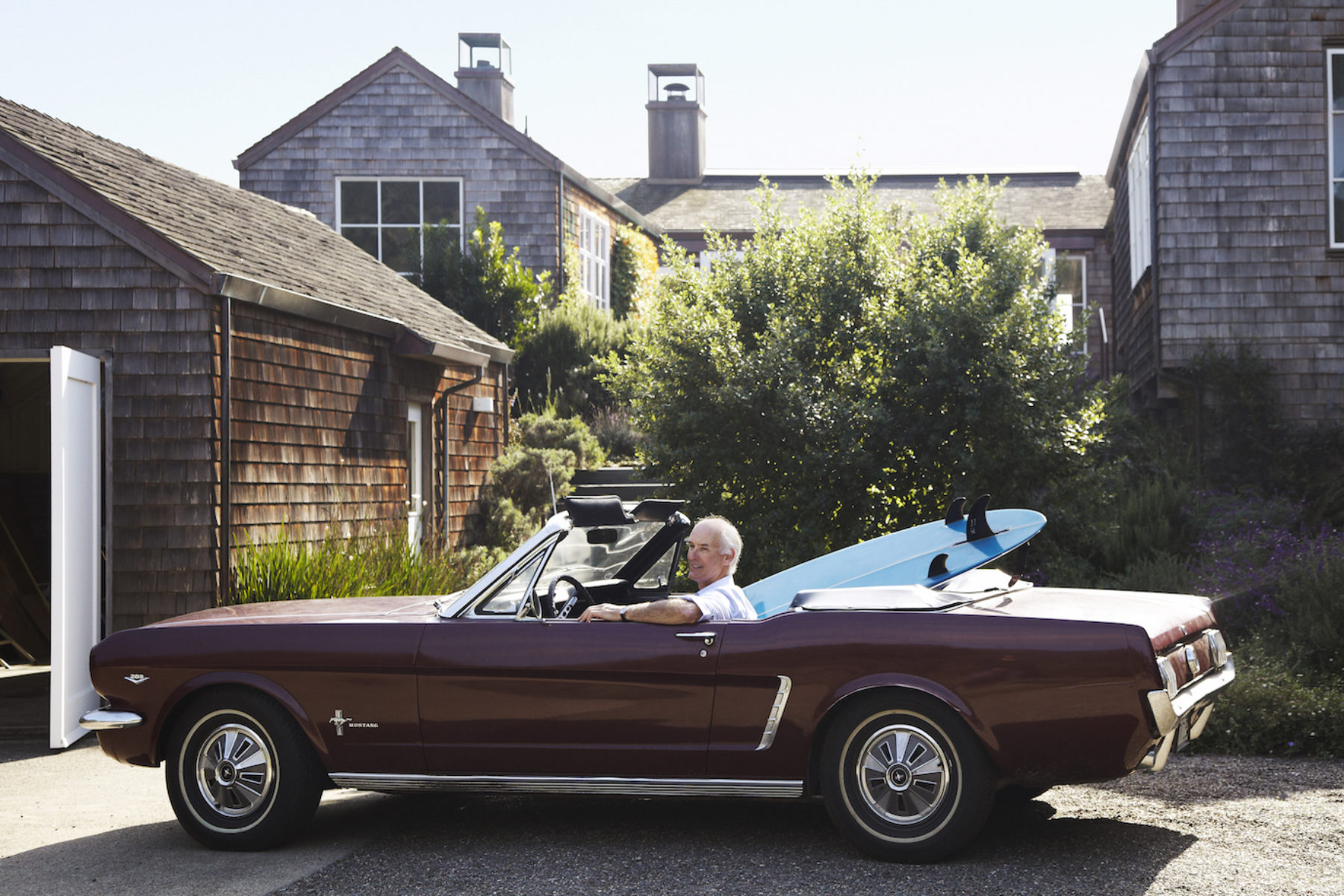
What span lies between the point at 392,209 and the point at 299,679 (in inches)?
700

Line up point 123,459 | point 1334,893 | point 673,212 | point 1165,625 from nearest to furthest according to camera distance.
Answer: point 1334,893 < point 1165,625 < point 123,459 < point 673,212

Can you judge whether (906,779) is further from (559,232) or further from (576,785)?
(559,232)

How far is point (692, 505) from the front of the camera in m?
11.5

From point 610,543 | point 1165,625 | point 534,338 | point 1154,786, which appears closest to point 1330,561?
point 1154,786

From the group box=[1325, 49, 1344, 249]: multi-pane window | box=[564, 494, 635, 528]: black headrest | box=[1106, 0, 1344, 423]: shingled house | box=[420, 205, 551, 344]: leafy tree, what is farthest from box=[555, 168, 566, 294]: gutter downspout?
box=[564, 494, 635, 528]: black headrest

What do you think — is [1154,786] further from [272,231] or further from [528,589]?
[272,231]

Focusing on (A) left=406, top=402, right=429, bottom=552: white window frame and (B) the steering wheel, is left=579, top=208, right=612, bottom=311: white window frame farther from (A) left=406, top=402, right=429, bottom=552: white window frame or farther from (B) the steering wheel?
(B) the steering wheel

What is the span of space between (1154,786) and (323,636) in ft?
12.4

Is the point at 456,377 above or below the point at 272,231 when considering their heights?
below

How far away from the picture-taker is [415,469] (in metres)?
13.6

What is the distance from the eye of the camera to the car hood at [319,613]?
17.4 feet

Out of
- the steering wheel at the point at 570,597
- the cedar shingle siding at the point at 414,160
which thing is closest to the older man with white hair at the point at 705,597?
the steering wheel at the point at 570,597

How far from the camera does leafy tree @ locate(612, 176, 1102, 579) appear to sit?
1091 cm

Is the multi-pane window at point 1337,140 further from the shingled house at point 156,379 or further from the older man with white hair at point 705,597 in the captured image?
the older man with white hair at point 705,597
